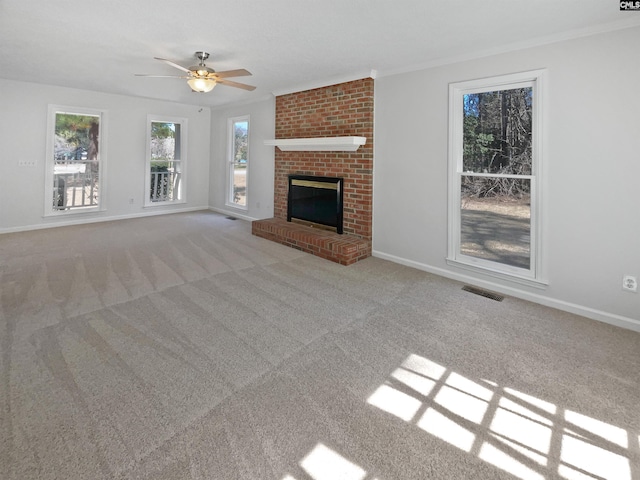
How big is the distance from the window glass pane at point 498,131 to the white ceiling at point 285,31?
450 millimetres

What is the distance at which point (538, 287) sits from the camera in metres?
3.21

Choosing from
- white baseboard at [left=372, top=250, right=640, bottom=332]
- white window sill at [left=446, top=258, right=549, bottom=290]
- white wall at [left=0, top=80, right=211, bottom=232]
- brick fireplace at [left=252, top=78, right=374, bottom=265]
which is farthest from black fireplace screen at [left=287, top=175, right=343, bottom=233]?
white wall at [left=0, top=80, right=211, bottom=232]

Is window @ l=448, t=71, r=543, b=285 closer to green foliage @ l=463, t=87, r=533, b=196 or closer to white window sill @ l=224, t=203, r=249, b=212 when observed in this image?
green foliage @ l=463, t=87, r=533, b=196

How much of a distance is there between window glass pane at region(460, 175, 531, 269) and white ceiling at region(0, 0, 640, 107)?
130cm

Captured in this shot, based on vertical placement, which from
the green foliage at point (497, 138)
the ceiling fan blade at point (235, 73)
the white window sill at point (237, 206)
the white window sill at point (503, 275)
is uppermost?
the ceiling fan blade at point (235, 73)

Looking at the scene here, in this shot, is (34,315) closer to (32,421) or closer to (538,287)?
(32,421)

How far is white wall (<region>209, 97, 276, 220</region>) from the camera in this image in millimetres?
6223

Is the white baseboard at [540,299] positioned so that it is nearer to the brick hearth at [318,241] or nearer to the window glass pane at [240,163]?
the brick hearth at [318,241]

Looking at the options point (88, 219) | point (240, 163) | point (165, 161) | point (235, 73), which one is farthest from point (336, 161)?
point (88, 219)

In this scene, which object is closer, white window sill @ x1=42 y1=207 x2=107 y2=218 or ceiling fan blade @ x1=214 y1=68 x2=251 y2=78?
ceiling fan blade @ x1=214 y1=68 x2=251 y2=78

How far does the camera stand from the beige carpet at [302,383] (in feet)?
4.78

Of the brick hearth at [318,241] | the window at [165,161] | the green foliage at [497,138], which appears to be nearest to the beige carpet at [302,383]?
the brick hearth at [318,241]

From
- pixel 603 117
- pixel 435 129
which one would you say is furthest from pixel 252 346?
pixel 603 117

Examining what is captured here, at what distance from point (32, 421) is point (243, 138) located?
20.2ft
